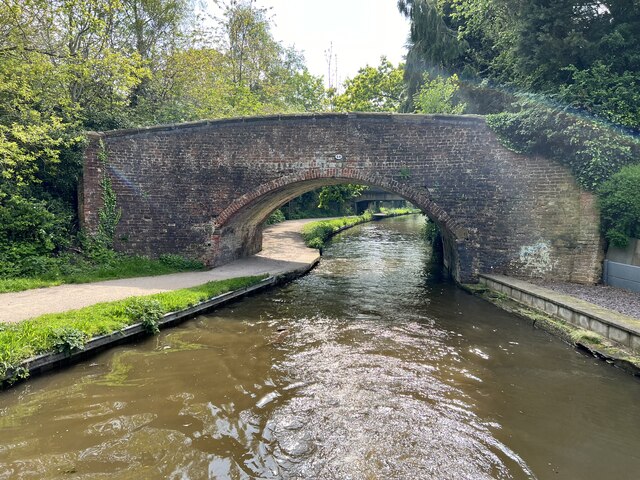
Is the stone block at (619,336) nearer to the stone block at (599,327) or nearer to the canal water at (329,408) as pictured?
the stone block at (599,327)

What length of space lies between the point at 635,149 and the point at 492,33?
8.04m

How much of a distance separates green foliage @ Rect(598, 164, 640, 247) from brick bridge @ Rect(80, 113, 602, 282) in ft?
1.38

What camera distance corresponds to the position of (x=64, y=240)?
10.9 meters

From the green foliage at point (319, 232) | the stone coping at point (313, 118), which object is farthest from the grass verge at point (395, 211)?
the stone coping at point (313, 118)

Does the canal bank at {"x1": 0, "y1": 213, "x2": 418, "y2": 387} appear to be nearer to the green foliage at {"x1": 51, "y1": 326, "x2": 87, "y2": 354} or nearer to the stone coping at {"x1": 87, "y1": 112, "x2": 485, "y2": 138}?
the green foliage at {"x1": 51, "y1": 326, "x2": 87, "y2": 354}


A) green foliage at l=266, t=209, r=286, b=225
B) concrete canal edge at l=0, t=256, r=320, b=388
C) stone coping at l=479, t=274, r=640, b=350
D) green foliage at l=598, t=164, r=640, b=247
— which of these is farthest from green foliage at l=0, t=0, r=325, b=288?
green foliage at l=598, t=164, r=640, b=247

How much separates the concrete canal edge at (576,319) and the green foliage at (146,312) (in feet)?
24.9

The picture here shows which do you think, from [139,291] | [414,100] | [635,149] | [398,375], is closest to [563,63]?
[635,149]

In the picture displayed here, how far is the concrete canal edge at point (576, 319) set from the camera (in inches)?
235

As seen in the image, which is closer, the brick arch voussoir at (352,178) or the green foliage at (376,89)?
the brick arch voussoir at (352,178)

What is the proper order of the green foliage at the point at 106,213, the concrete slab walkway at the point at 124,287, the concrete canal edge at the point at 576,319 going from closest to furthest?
the concrete canal edge at the point at 576,319
the concrete slab walkway at the point at 124,287
the green foliage at the point at 106,213

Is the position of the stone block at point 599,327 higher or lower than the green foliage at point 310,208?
lower

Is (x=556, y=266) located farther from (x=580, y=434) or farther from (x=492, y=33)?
(x=492, y=33)

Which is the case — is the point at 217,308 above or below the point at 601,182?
below
